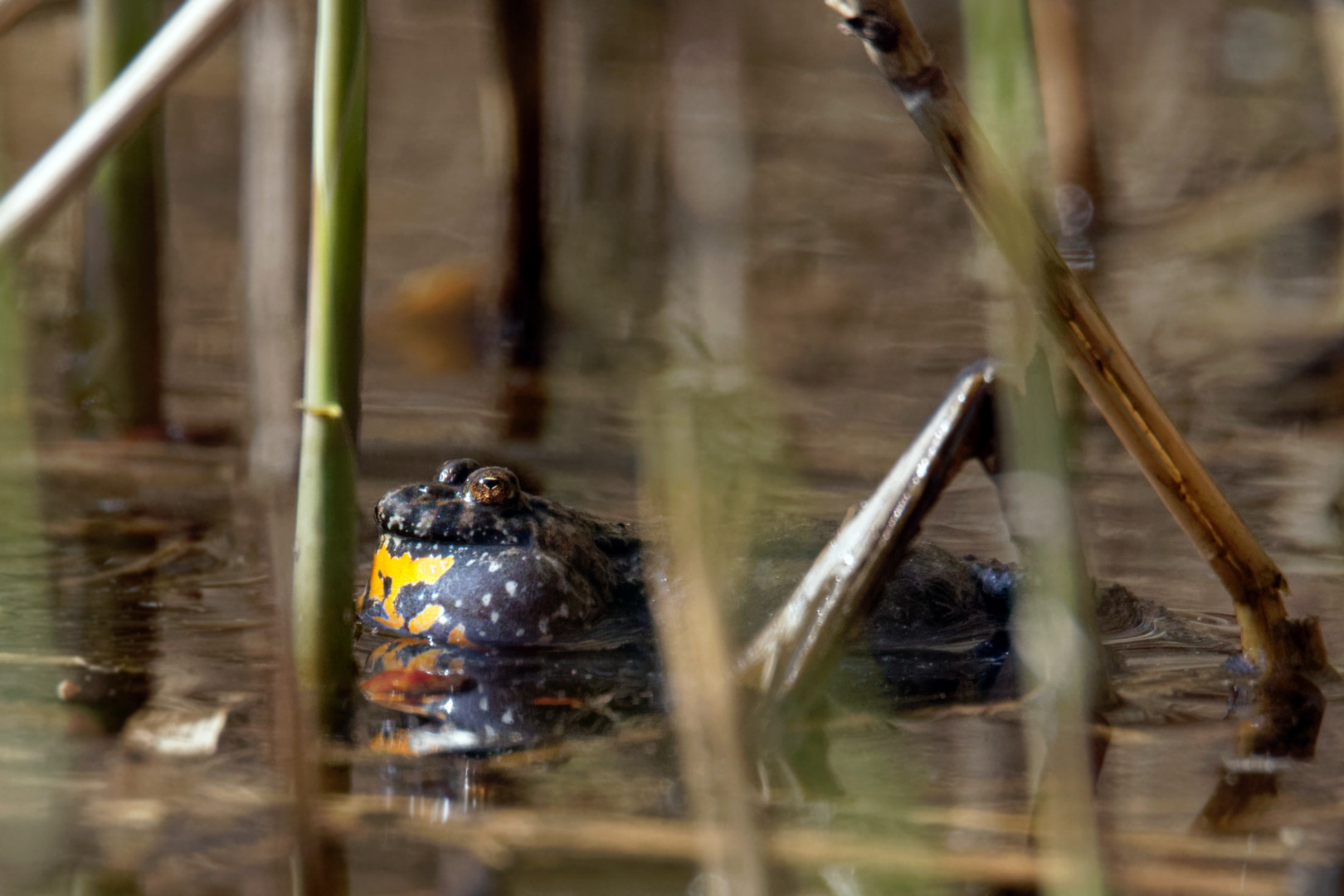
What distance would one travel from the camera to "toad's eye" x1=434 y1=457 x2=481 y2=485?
9.84 ft

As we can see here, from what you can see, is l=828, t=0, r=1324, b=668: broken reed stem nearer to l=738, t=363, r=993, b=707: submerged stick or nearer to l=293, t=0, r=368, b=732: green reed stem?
l=738, t=363, r=993, b=707: submerged stick

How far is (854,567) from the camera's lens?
7.58ft

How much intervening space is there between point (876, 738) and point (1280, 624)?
2.29ft

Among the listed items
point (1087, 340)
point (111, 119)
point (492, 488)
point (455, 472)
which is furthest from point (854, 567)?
point (111, 119)

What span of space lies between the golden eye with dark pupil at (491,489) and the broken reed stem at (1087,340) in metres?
1.22

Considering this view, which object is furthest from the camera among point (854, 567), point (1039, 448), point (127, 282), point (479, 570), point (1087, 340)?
point (127, 282)

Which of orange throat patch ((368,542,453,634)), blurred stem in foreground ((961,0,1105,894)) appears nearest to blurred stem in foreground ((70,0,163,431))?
orange throat patch ((368,542,453,634))

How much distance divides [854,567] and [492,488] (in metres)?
0.87

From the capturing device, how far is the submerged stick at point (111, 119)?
1.85 metres

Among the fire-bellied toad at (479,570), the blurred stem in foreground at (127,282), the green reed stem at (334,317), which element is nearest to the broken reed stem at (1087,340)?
the green reed stem at (334,317)

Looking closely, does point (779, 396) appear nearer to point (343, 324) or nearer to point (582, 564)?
point (582, 564)

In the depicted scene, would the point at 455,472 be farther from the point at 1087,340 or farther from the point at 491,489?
the point at 1087,340

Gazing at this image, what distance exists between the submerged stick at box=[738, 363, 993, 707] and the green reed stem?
0.67 m

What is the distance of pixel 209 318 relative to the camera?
566 cm
